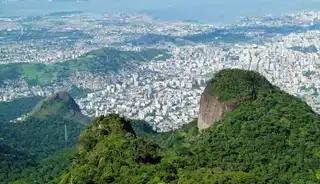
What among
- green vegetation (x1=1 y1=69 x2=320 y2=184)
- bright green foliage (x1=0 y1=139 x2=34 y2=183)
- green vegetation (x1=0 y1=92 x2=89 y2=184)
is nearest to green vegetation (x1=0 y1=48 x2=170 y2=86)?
green vegetation (x1=0 y1=92 x2=89 y2=184)

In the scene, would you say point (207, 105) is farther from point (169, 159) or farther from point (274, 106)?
point (169, 159)

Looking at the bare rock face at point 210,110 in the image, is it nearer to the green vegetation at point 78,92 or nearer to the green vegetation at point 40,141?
the green vegetation at point 40,141

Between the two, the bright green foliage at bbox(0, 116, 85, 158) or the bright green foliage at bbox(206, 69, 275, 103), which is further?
the bright green foliage at bbox(0, 116, 85, 158)

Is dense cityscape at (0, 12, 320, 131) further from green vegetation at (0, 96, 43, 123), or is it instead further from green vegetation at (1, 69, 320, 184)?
green vegetation at (1, 69, 320, 184)

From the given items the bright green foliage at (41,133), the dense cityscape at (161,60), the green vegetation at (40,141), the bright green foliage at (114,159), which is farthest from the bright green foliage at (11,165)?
the dense cityscape at (161,60)

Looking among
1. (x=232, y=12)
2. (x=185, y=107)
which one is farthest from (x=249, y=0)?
(x=185, y=107)

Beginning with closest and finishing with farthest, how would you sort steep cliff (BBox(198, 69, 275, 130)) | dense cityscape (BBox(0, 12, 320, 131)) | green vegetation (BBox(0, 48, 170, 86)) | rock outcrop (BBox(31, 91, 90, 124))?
steep cliff (BBox(198, 69, 275, 130)) < rock outcrop (BBox(31, 91, 90, 124)) < dense cityscape (BBox(0, 12, 320, 131)) < green vegetation (BBox(0, 48, 170, 86))

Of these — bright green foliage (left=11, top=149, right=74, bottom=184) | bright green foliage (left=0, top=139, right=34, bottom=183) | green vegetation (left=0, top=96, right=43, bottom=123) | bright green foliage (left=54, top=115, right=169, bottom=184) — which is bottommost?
green vegetation (left=0, top=96, right=43, bottom=123)

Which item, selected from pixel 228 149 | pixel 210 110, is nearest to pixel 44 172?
pixel 210 110
